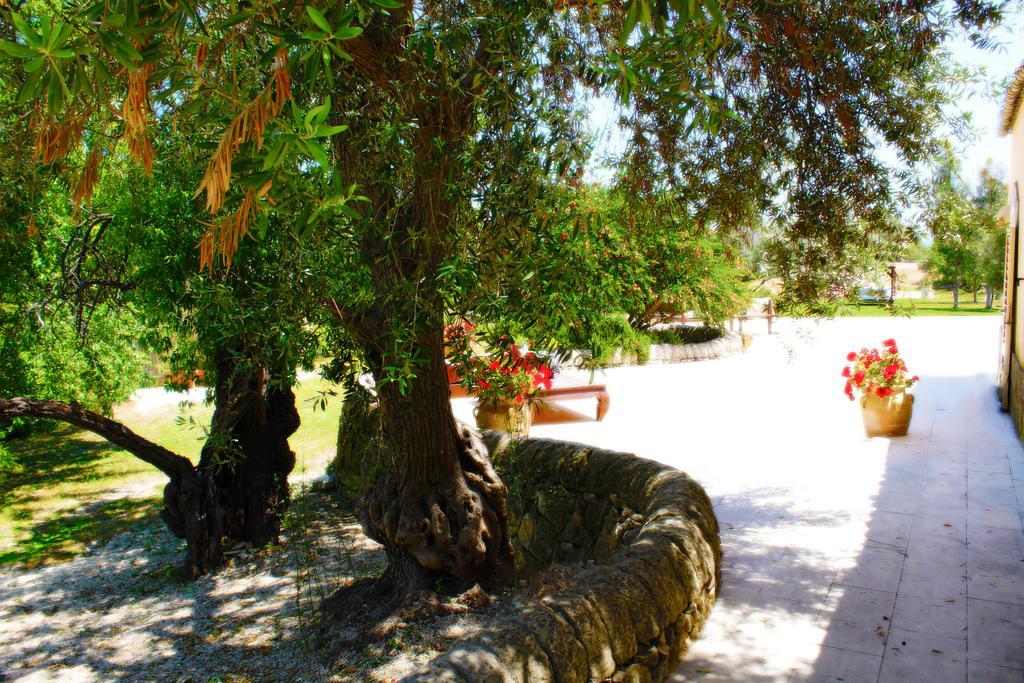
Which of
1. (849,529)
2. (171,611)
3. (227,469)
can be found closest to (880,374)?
(849,529)

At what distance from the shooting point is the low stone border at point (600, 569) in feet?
9.82

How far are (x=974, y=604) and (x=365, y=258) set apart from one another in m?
4.36

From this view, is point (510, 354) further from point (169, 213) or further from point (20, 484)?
point (20, 484)

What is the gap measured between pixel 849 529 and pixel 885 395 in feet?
13.1

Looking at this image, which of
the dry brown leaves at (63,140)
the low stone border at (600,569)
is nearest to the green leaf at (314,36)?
the dry brown leaves at (63,140)

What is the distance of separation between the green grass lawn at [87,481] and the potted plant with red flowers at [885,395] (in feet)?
22.4

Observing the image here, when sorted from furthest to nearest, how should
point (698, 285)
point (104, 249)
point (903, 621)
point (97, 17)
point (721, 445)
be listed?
point (698, 285) → point (721, 445) → point (104, 249) → point (903, 621) → point (97, 17)

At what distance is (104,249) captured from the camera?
7824 millimetres

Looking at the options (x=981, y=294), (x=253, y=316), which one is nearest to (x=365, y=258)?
(x=253, y=316)

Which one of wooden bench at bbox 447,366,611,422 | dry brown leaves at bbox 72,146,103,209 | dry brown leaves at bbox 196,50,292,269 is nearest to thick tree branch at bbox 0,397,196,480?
wooden bench at bbox 447,366,611,422

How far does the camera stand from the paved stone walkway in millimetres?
4047

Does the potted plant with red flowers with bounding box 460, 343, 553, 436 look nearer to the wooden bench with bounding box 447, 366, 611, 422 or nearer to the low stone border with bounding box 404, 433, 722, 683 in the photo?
the low stone border with bounding box 404, 433, 722, 683

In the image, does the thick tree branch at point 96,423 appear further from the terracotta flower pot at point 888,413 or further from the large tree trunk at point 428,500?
the terracotta flower pot at point 888,413

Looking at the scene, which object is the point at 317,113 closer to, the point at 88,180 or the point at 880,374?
the point at 88,180
